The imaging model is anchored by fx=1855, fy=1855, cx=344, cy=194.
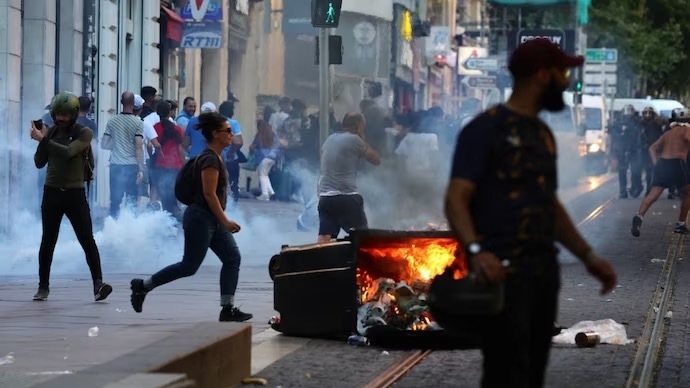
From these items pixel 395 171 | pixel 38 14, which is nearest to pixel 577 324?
pixel 395 171

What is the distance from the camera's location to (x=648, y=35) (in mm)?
83062

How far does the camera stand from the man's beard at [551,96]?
6465 millimetres

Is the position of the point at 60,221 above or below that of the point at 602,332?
above

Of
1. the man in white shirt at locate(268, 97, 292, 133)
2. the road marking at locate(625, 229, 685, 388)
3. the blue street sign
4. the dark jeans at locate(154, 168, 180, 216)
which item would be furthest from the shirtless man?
the man in white shirt at locate(268, 97, 292, 133)

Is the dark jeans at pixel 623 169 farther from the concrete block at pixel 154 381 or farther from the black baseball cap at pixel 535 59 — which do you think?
the black baseball cap at pixel 535 59

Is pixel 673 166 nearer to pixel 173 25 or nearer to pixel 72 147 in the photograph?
pixel 72 147

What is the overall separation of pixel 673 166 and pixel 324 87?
6280 millimetres

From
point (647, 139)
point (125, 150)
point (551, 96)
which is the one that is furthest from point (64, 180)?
point (647, 139)

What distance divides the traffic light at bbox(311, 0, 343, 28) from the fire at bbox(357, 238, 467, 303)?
901 centimetres

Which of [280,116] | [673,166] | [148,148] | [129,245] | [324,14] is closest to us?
[129,245]

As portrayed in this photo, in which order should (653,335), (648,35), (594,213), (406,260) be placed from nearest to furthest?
(406,260) → (653,335) → (594,213) → (648,35)

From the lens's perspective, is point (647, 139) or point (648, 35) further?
point (648, 35)

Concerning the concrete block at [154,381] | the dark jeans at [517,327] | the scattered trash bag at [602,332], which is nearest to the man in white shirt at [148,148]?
the scattered trash bag at [602,332]

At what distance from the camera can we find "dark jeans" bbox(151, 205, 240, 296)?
40.7ft
